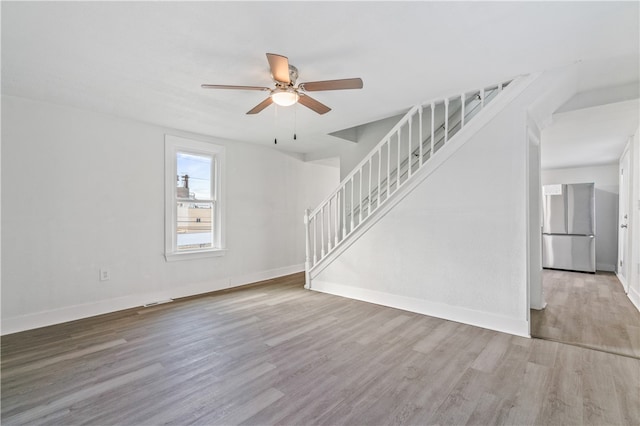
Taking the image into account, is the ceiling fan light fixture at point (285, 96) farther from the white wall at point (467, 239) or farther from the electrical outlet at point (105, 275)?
the electrical outlet at point (105, 275)

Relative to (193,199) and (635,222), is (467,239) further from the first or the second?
(193,199)

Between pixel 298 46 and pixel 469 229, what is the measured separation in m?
2.44

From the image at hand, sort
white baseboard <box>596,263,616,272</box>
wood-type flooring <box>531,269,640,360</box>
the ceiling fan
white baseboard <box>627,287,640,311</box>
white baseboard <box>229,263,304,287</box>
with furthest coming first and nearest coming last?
1. white baseboard <box>596,263,616,272</box>
2. white baseboard <box>229,263,304,287</box>
3. white baseboard <box>627,287,640,311</box>
4. wood-type flooring <box>531,269,640,360</box>
5. the ceiling fan

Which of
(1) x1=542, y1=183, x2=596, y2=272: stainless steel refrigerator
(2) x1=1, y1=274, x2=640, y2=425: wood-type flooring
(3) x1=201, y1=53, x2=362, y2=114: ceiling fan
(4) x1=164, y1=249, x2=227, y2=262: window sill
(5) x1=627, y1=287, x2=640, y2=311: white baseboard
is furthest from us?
(1) x1=542, y1=183, x2=596, y2=272: stainless steel refrigerator

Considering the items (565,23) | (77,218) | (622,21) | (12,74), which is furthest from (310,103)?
(77,218)

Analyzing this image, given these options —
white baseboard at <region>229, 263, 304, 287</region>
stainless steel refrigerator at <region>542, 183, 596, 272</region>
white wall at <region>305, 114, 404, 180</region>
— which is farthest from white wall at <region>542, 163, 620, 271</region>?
white baseboard at <region>229, 263, 304, 287</region>

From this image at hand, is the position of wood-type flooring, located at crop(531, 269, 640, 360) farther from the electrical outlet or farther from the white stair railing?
the electrical outlet

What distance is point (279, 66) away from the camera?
2062 millimetres

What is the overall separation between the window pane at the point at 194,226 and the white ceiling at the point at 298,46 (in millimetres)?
1635

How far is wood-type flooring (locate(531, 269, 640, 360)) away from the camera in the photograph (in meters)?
2.71

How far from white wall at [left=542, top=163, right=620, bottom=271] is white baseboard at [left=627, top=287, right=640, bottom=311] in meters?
2.68

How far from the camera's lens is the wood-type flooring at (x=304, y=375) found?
1.74 meters

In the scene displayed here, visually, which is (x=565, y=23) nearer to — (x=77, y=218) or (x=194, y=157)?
(x=194, y=157)

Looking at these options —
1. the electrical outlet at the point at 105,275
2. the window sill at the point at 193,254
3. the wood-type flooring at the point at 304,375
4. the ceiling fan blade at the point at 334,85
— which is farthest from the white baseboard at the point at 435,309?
the electrical outlet at the point at 105,275
